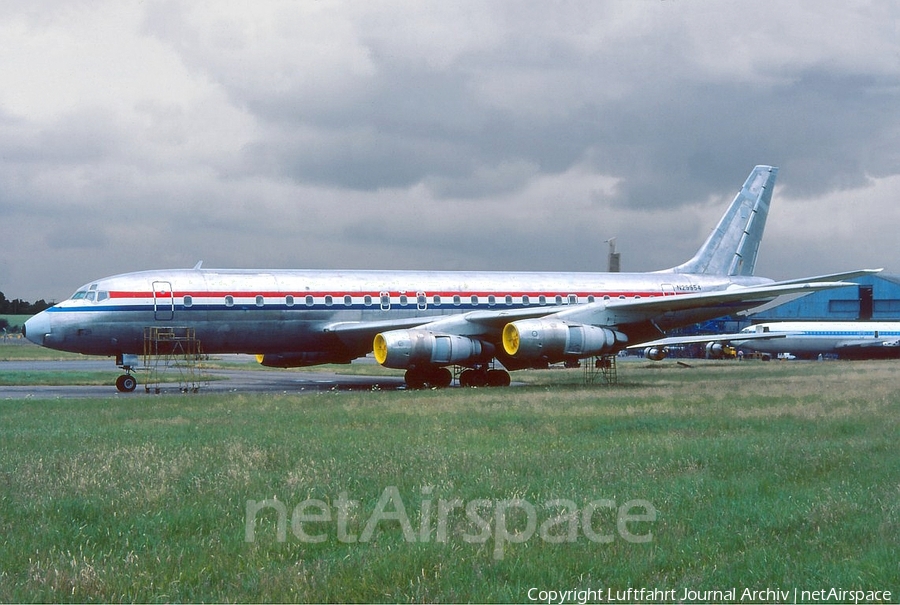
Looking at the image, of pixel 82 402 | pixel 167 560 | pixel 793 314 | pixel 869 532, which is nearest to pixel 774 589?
pixel 869 532

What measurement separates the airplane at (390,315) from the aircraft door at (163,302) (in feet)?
0.09

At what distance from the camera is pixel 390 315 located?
26516 mm

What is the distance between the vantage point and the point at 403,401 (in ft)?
62.7

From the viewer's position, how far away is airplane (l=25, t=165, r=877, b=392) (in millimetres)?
23594

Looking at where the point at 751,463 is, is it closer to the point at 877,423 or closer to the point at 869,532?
the point at 869,532

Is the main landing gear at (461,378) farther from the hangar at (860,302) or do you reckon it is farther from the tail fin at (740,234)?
the hangar at (860,302)

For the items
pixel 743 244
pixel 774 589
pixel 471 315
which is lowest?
pixel 774 589

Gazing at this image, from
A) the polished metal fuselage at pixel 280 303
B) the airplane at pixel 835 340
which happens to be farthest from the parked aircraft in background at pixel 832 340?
the polished metal fuselage at pixel 280 303

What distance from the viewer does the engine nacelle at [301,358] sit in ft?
89.9

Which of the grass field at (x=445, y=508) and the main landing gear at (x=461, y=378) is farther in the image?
the main landing gear at (x=461, y=378)

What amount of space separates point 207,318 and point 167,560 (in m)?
18.7

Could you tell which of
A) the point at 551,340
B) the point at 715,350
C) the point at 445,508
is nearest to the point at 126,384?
the point at 551,340

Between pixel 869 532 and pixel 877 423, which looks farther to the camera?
pixel 877 423

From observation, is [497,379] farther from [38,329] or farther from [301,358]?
[38,329]
